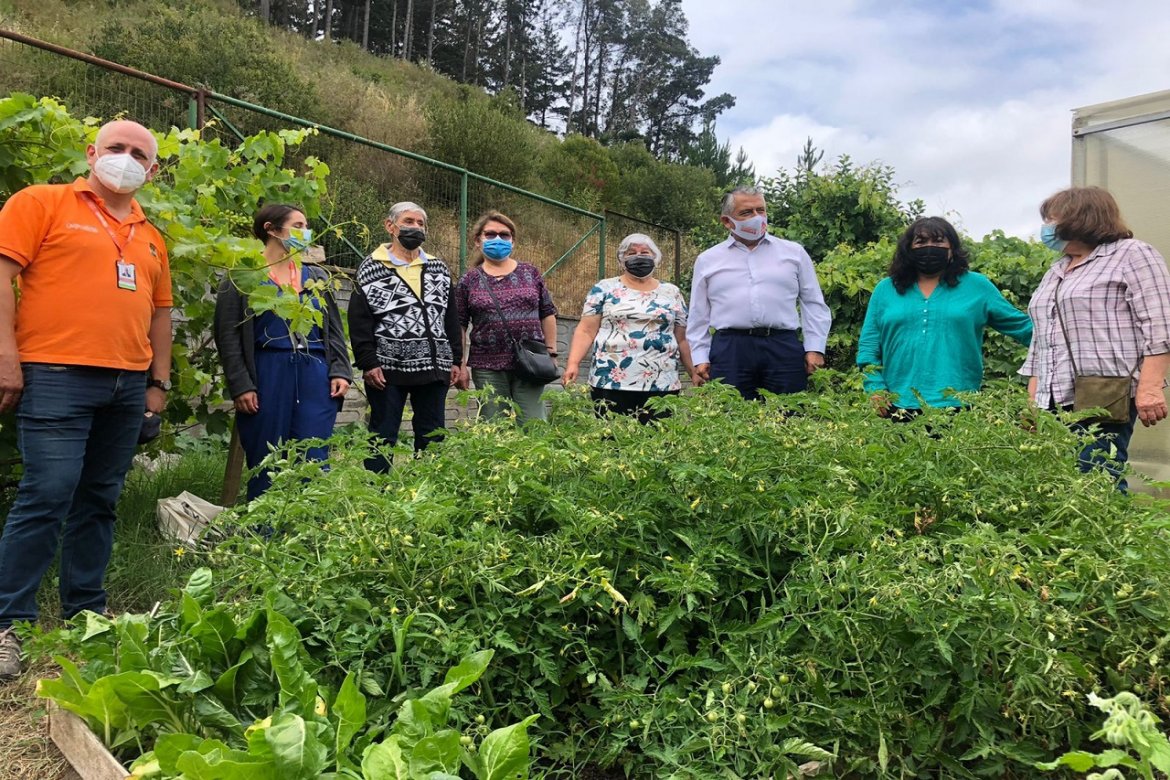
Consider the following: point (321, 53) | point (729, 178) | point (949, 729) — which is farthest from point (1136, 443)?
point (321, 53)

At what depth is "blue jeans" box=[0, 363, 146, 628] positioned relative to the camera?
272 cm

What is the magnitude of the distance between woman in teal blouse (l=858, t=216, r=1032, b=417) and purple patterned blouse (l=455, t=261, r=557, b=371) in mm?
1951

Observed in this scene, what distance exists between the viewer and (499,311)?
4.83 meters

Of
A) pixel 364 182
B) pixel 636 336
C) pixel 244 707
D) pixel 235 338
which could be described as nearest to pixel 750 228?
pixel 636 336

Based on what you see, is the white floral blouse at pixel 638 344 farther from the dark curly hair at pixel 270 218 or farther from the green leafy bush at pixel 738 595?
the green leafy bush at pixel 738 595

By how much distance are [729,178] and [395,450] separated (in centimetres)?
2513

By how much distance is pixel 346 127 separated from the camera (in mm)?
16859

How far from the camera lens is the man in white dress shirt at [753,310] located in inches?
176

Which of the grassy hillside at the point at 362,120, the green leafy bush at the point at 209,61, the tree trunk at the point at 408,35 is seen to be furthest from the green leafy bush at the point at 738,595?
the tree trunk at the point at 408,35

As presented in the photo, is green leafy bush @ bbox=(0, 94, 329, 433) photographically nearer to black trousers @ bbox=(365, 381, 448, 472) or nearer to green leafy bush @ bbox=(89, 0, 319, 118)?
black trousers @ bbox=(365, 381, 448, 472)

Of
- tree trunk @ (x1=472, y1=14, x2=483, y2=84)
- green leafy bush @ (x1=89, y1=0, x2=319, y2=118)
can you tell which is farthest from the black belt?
tree trunk @ (x1=472, y1=14, x2=483, y2=84)

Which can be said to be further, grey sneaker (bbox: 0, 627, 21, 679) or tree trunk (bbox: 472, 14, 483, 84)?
tree trunk (bbox: 472, 14, 483, 84)

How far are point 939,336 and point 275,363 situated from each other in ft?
10.5

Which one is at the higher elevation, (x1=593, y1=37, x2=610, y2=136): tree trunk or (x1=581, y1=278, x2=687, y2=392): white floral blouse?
(x1=593, y1=37, x2=610, y2=136): tree trunk
